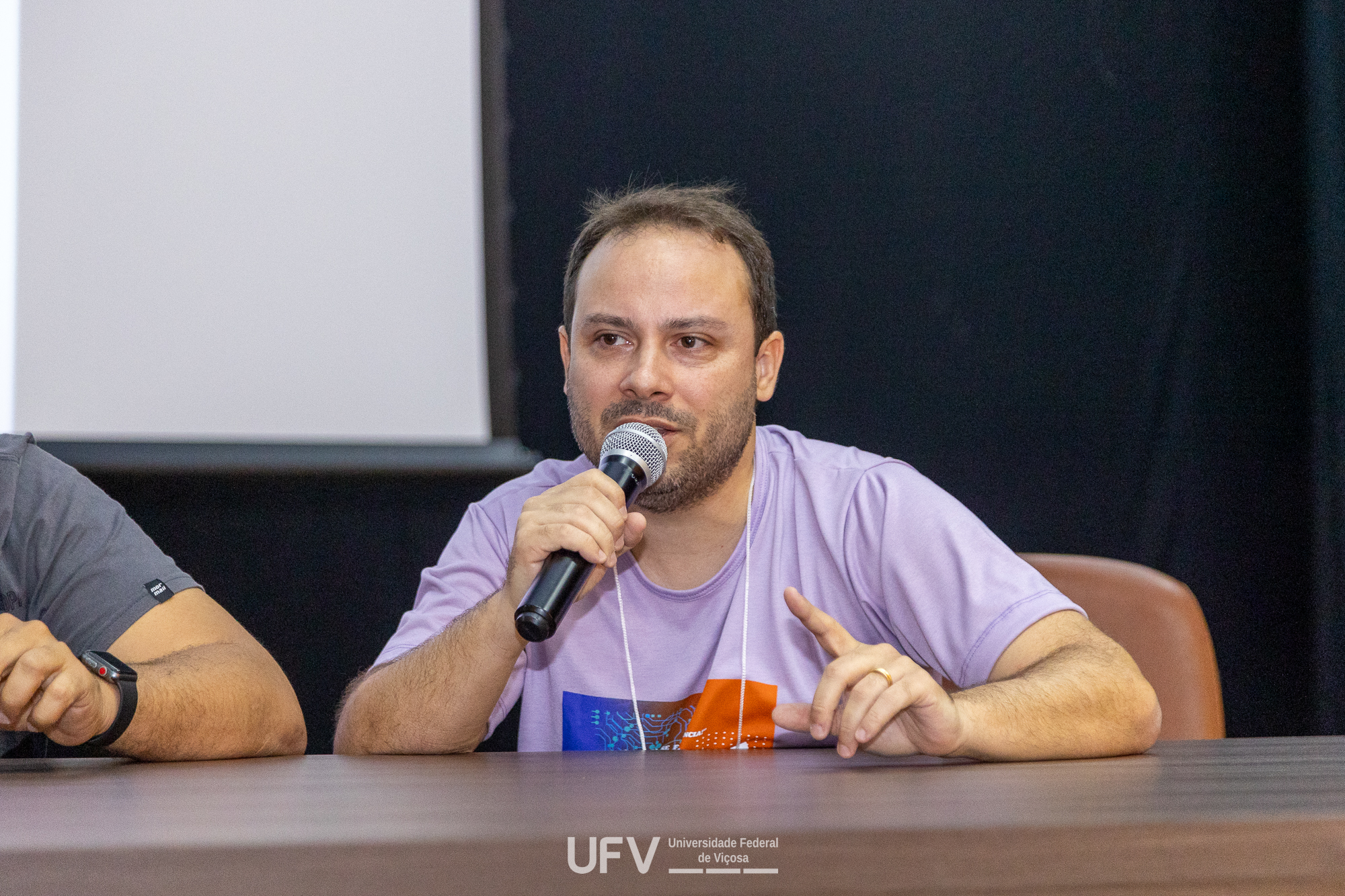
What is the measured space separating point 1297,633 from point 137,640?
2234 millimetres

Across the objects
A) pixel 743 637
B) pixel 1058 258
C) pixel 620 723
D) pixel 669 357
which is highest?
pixel 1058 258

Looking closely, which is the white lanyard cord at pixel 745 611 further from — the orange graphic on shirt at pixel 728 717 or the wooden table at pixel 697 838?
the wooden table at pixel 697 838

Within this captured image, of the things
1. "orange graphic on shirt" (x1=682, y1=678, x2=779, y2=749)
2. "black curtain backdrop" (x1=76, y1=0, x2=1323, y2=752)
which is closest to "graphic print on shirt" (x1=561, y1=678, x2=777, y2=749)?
"orange graphic on shirt" (x1=682, y1=678, x2=779, y2=749)

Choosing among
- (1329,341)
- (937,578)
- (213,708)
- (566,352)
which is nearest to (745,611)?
(937,578)

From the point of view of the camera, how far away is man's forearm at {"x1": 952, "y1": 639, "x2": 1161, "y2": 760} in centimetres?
90

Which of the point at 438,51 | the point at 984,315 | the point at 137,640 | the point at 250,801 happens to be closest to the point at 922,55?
the point at 984,315

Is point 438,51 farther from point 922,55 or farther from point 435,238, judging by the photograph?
point 922,55

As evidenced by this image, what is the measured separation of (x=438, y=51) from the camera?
2.10m

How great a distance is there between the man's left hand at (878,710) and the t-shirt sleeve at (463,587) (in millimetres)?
508

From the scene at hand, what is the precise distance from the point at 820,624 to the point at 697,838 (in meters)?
0.44

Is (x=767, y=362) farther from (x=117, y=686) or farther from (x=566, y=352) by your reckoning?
(x=117, y=686)

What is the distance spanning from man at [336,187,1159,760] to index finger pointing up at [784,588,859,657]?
0.15 meters

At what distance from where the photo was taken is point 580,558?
0.98 meters

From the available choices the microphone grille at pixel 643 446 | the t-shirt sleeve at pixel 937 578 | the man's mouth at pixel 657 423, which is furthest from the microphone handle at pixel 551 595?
the t-shirt sleeve at pixel 937 578
